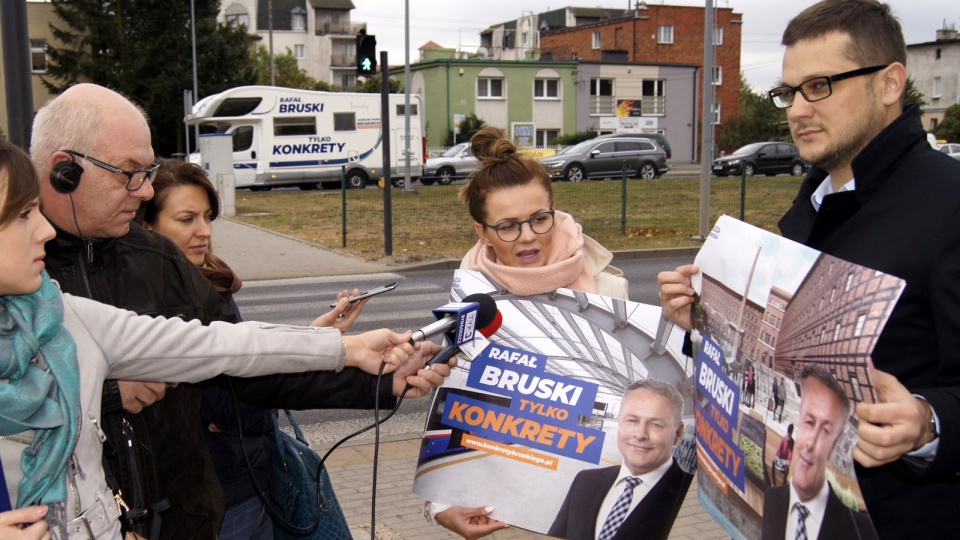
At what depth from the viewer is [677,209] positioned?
68.8 ft

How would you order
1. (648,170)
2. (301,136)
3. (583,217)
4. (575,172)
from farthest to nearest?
(648,170)
(575,172)
(301,136)
(583,217)

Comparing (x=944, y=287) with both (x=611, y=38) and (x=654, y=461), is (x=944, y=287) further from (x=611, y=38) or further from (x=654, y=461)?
(x=611, y=38)

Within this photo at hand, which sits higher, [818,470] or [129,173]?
[129,173]

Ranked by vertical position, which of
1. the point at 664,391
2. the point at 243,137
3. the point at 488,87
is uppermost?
the point at 488,87

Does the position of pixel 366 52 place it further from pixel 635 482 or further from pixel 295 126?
pixel 295 126

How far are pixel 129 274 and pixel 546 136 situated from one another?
191 ft

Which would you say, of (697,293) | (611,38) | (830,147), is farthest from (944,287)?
(611,38)

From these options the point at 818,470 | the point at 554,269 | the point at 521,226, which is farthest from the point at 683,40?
the point at 818,470

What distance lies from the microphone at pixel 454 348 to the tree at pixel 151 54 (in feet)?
148

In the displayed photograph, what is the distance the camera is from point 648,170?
1313 inches

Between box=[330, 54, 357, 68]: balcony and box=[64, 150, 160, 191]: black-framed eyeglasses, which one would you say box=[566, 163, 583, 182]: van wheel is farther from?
box=[330, 54, 357, 68]: balcony

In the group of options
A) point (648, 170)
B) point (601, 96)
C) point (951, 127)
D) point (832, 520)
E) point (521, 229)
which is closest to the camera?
point (832, 520)

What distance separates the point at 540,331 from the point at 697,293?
47 cm

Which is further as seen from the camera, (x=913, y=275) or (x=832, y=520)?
(x=913, y=275)
